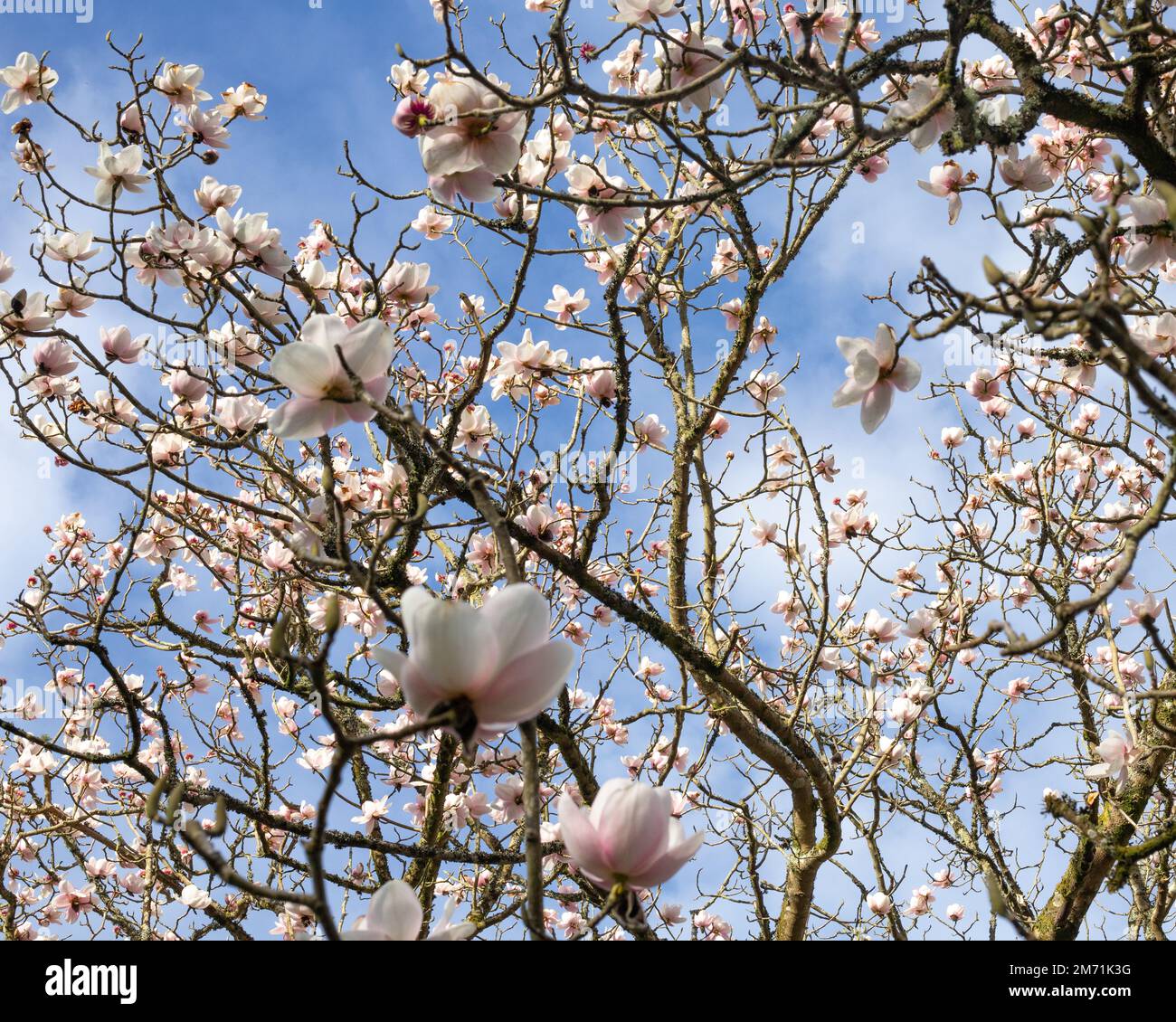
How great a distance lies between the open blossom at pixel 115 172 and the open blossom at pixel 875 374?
216 cm

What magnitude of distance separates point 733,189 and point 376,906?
1434 millimetres

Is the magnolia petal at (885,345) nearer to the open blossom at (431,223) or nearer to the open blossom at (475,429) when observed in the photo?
the open blossom at (475,429)

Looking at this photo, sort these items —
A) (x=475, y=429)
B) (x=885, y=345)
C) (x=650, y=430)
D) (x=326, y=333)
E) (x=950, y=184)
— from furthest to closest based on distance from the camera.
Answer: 1. (x=650, y=430)
2. (x=475, y=429)
3. (x=950, y=184)
4. (x=885, y=345)
5. (x=326, y=333)

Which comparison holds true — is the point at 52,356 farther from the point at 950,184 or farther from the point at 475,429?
the point at 950,184

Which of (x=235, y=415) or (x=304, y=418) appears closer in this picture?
(x=304, y=418)

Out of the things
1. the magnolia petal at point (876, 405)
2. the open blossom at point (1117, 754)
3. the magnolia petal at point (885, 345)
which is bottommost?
the open blossom at point (1117, 754)

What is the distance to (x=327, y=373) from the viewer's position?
3.85 feet

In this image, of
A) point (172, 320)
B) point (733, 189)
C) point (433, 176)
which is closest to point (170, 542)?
point (172, 320)

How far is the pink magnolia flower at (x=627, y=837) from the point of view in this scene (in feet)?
2.94

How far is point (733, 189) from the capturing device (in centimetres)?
172

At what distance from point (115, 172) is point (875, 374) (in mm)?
2257

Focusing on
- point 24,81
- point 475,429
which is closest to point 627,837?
point 475,429

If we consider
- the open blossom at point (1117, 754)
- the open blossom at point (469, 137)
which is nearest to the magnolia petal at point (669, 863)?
the open blossom at point (469, 137)
